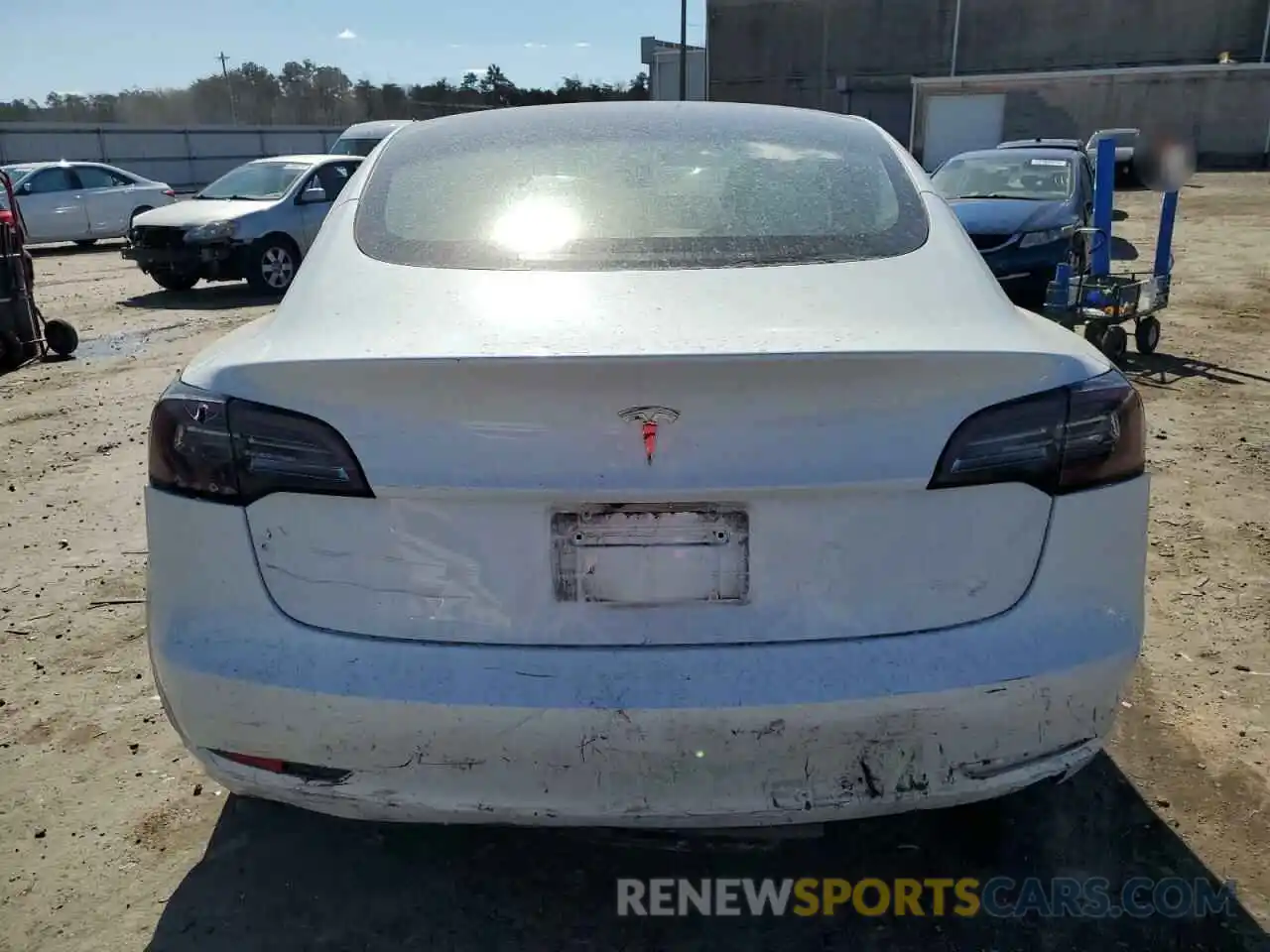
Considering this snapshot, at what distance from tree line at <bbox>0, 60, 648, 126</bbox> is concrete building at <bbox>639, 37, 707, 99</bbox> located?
6201 millimetres

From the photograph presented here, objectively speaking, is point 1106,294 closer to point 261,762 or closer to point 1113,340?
point 1113,340

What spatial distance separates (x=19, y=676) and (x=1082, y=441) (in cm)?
322

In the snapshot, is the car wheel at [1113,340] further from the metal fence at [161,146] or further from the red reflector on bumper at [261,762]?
the metal fence at [161,146]

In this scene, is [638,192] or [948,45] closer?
[638,192]

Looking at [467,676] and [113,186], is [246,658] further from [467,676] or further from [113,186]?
[113,186]

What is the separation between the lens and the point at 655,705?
A: 1.75m

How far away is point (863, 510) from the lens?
1.78m

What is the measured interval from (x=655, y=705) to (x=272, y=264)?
11961 millimetres

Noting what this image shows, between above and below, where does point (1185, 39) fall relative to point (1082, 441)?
above

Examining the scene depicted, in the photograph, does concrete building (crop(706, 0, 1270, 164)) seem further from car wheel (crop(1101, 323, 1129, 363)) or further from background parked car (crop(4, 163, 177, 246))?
car wheel (crop(1101, 323, 1129, 363))

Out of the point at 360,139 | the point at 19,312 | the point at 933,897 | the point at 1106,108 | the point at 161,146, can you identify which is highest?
the point at 1106,108

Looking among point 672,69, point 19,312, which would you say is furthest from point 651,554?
point 672,69

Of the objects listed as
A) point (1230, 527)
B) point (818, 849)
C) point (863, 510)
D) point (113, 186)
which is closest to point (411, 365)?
point (863, 510)

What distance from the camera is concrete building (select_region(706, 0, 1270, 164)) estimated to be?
39.9m
